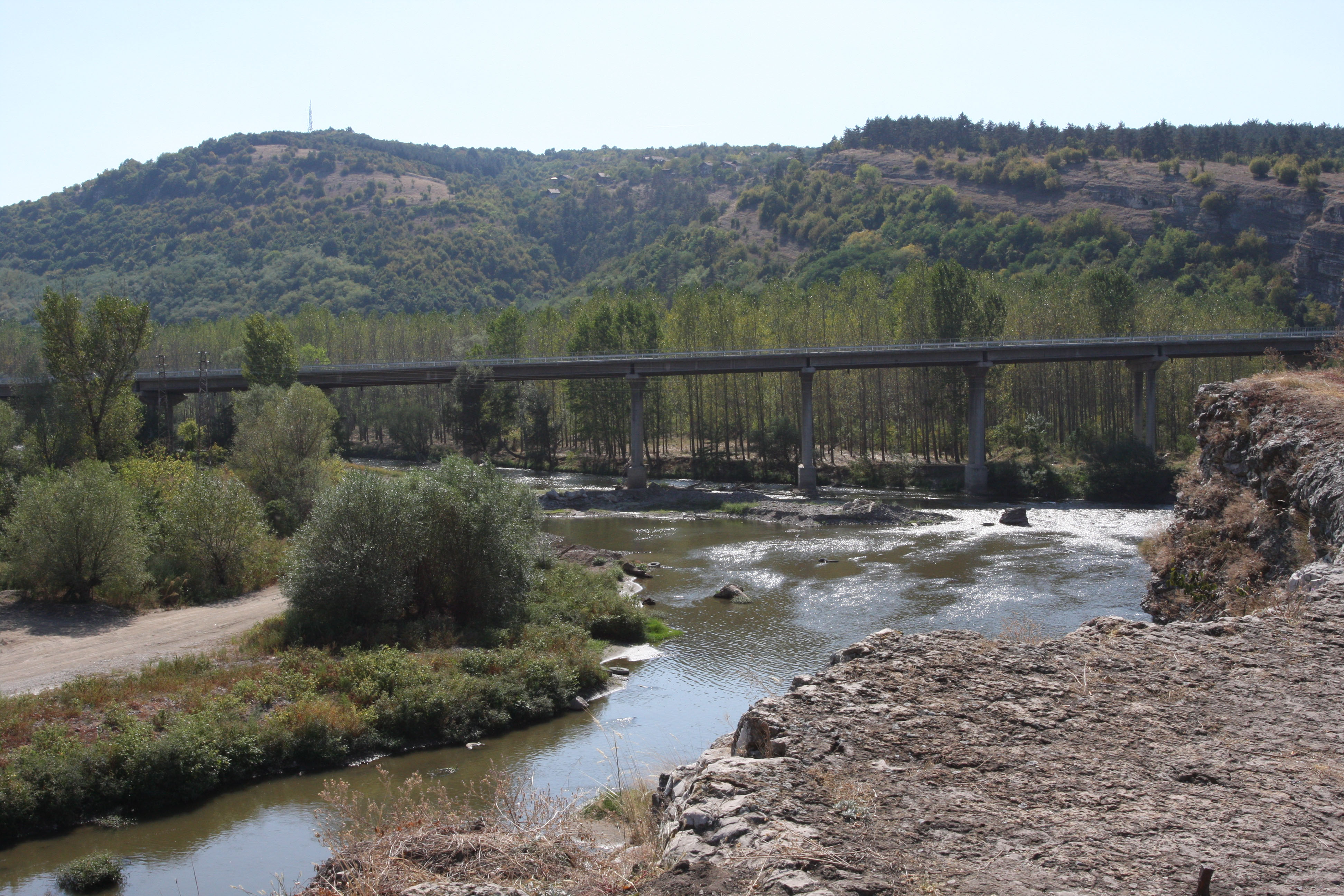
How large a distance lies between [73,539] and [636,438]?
48.1 metres

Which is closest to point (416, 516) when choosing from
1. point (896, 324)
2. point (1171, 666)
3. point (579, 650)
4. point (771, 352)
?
point (579, 650)

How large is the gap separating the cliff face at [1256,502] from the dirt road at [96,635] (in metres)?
29.3

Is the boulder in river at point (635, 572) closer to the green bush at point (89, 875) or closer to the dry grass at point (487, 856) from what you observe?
the green bush at point (89, 875)

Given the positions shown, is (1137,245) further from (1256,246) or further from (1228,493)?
(1228,493)

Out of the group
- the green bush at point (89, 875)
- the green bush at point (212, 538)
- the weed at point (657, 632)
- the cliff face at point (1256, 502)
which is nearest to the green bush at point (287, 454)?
the green bush at point (212, 538)

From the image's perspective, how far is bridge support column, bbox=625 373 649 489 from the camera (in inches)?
2923

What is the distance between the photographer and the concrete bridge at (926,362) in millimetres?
69938

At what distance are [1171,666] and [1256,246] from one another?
148 metres

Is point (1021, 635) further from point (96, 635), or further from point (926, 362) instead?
point (926, 362)

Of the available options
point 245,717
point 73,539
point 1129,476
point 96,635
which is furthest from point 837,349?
point 245,717

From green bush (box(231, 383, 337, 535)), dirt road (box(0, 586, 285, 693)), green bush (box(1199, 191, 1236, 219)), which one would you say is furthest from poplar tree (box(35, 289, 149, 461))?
green bush (box(1199, 191, 1236, 219))

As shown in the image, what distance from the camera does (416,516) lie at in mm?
30250

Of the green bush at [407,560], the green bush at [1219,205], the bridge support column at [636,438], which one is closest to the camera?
the green bush at [407,560]

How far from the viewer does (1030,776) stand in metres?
9.72
